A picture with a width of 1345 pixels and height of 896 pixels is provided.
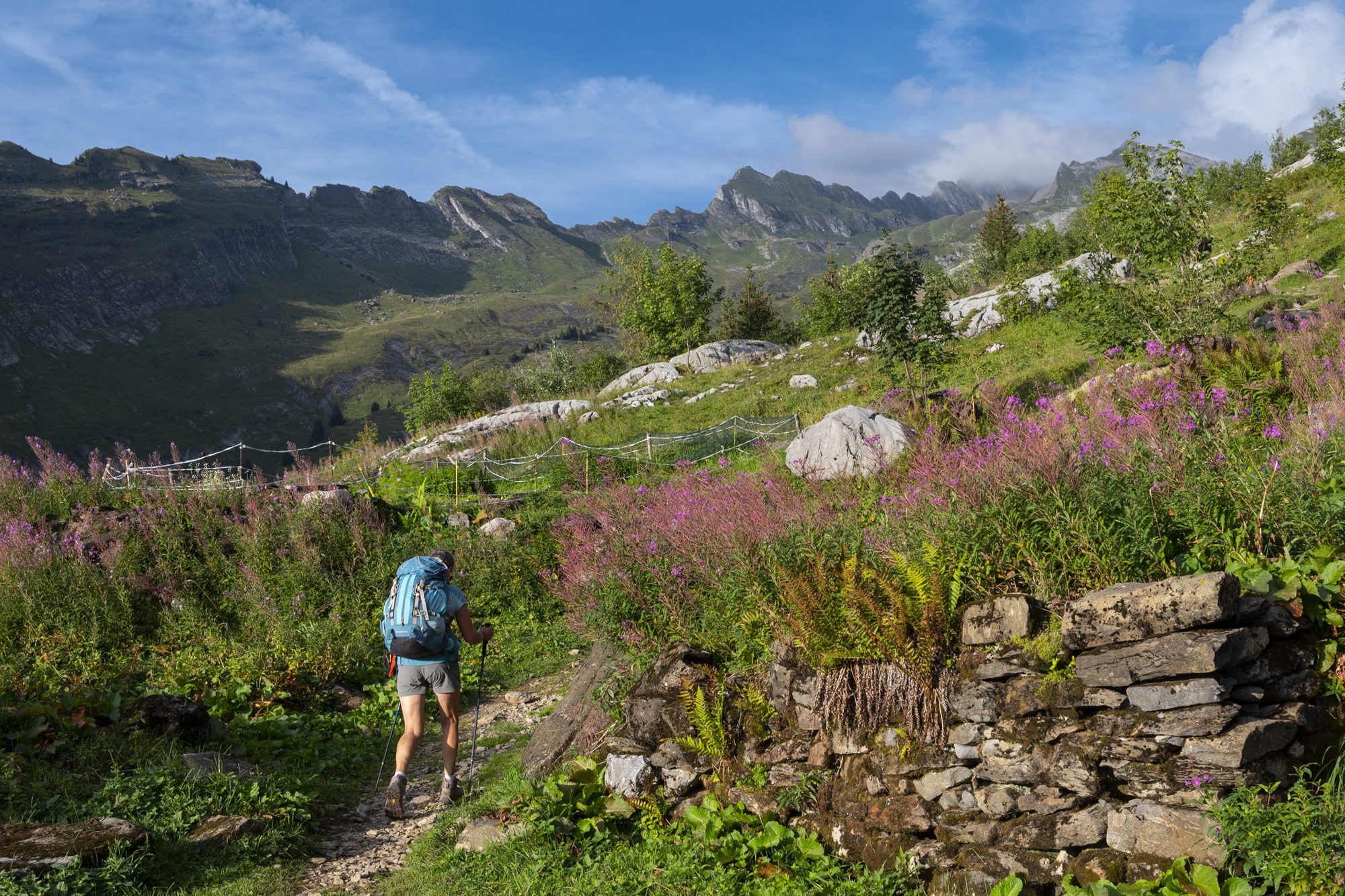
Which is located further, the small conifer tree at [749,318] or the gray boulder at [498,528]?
the small conifer tree at [749,318]

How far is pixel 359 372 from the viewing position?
18725 centimetres

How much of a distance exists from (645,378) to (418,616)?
90.5 ft

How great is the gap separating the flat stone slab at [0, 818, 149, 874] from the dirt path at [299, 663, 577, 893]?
3.89 feet

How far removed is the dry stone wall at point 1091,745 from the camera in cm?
349

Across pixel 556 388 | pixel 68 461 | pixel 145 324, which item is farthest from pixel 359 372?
pixel 68 461

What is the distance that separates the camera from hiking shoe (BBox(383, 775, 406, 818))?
243 inches

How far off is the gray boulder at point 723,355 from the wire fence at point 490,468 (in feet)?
43.7

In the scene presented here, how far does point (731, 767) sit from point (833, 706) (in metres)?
0.86

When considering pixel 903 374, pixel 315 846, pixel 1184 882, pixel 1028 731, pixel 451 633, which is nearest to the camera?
pixel 1184 882

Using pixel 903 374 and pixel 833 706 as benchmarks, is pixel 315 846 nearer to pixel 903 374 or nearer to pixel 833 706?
pixel 833 706

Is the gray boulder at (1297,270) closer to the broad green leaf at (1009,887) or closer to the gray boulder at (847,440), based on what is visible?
the gray boulder at (847,440)

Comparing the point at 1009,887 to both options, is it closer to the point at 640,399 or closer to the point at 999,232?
the point at 640,399

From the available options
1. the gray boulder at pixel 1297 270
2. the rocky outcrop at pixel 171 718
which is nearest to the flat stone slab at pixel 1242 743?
the rocky outcrop at pixel 171 718

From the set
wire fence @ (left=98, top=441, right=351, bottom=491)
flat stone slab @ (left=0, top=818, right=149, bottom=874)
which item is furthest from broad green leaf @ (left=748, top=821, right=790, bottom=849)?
wire fence @ (left=98, top=441, right=351, bottom=491)
